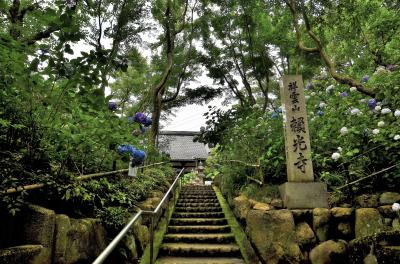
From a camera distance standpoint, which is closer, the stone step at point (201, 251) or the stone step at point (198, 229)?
the stone step at point (201, 251)

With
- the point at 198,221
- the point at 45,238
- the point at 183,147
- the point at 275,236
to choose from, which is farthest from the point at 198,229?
the point at 183,147

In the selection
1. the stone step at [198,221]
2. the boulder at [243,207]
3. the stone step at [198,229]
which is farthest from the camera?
the stone step at [198,221]

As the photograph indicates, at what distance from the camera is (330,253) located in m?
3.97

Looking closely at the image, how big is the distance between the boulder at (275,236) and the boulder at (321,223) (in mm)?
370

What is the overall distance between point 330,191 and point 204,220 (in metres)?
3.15

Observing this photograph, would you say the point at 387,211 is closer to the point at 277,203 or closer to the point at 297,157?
the point at 297,157

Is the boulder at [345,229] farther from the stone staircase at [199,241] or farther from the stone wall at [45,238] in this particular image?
the stone wall at [45,238]

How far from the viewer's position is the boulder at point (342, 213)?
4344 millimetres

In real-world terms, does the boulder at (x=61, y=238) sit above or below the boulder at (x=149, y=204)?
below

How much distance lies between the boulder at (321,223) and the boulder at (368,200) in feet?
1.66

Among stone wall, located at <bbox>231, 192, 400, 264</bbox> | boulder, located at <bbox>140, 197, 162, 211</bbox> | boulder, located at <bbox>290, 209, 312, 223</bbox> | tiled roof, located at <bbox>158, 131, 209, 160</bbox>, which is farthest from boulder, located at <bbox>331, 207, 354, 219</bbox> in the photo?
tiled roof, located at <bbox>158, 131, 209, 160</bbox>

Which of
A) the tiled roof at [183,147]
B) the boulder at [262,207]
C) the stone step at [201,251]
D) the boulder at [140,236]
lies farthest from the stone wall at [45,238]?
the tiled roof at [183,147]

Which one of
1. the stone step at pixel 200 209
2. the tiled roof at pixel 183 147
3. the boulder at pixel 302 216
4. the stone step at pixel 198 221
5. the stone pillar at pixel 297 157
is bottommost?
the stone step at pixel 198 221

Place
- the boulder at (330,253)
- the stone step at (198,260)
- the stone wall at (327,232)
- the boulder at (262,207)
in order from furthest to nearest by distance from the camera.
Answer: the boulder at (262,207) < the stone step at (198,260) < the boulder at (330,253) < the stone wall at (327,232)
